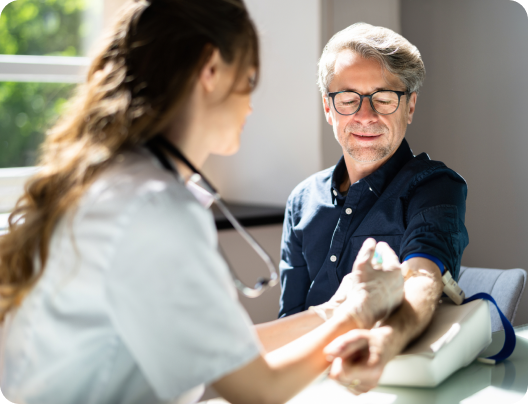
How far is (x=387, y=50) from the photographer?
1455mm

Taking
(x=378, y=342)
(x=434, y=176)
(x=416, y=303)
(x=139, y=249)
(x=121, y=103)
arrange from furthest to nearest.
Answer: (x=434, y=176) < (x=416, y=303) < (x=378, y=342) < (x=121, y=103) < (x=139, y=249)

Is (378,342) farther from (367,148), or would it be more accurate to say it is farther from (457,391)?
(367,148)

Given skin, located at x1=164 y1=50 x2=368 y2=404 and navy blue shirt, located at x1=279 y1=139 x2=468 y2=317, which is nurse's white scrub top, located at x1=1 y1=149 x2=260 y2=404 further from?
navy blue shirt, located at x1=279 y1=139 x2=468 y2=317

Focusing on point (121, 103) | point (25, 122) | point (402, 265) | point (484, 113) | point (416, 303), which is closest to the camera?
point (121, 103)

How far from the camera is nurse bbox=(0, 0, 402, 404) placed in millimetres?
626

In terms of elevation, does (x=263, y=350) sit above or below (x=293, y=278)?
above

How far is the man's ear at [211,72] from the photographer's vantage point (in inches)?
30.5

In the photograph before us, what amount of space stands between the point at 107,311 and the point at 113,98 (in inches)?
12.1

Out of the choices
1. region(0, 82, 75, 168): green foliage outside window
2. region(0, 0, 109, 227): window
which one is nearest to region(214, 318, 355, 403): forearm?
region(0, 0, 109, 227): window

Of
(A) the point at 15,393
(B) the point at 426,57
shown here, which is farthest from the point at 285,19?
(A) the point at 15,393

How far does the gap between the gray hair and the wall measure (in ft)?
2.16

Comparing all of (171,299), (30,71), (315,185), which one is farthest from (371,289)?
(30,71)

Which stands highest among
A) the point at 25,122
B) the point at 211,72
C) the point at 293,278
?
the point at 211,72

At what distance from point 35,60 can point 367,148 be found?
1774 millimetres
